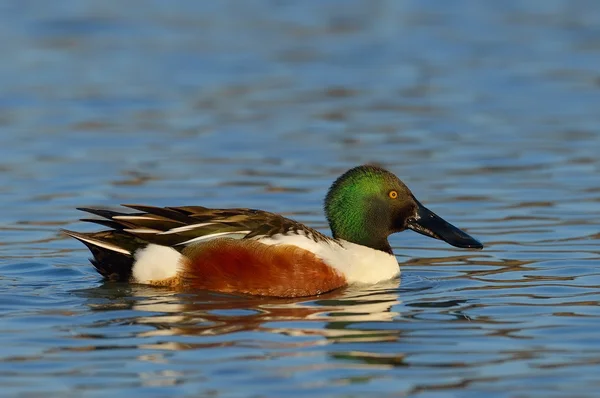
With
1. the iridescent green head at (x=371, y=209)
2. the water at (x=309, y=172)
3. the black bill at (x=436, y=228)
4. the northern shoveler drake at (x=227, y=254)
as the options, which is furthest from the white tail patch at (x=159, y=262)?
the black bill at (x=436, y=228)

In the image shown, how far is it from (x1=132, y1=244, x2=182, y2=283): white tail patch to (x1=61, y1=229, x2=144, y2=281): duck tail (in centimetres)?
7

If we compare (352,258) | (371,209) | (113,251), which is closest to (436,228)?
(371,209)

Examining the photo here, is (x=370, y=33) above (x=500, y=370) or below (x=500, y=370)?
above

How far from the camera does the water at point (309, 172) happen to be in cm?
628

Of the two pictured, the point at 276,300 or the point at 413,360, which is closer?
the point at 413,360

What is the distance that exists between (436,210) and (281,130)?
10.9 ft

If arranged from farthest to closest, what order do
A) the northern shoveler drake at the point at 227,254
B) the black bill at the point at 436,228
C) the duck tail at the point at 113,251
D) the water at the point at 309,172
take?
the black bill at the point at 436,228 < the duck tail at the point at 113,251 < the northern shoveler drake at the point at 227,254 < the water at the point at 309,172

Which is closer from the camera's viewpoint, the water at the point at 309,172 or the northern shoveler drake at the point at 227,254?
the water at the point at 309,172

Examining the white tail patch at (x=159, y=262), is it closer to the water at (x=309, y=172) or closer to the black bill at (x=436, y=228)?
the water at (x=309, y=172)

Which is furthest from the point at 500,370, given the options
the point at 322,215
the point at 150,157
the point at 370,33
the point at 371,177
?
the point at 370,33

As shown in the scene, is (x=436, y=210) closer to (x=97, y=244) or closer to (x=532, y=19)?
(x=97, y=244)

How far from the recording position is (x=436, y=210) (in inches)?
407

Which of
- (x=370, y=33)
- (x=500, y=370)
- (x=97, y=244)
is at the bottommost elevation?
(x=500, y=370)

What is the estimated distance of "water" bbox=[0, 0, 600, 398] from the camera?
6281mm
